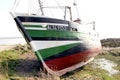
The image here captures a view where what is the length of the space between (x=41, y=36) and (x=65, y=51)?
8.84ft

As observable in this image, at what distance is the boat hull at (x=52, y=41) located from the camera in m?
18.9

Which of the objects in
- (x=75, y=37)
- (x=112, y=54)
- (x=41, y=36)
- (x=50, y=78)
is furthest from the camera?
(x=112, y=54)

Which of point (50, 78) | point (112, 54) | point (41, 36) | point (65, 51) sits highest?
point (41, 36)

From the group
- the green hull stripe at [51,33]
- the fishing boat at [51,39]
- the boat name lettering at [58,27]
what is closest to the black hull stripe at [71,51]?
the fishing boat at [51,39]

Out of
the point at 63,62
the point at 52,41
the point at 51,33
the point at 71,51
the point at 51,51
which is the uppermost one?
the point at 51,33

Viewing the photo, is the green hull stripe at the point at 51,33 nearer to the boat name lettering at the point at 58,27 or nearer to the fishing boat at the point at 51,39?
the fishing boat at the point at 51,39

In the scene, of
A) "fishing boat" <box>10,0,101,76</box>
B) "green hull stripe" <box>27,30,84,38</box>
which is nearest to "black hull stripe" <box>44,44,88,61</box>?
"fishing boat" <box>10,0,101,76</box>

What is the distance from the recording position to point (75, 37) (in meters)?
22.5

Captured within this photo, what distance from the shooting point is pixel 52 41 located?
784 inches

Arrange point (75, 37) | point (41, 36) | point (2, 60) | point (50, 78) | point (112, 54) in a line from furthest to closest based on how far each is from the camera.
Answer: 1. point (112, 54)
2. point (75, 37)
3. point (2, 60)
4. point (41, 36)
5. point (50, 78)

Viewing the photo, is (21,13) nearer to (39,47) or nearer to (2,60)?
(39,47)

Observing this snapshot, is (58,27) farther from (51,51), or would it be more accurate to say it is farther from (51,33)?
(51,51)

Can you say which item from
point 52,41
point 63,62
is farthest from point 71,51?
point 52,41

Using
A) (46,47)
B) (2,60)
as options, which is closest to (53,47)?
(46,47)
